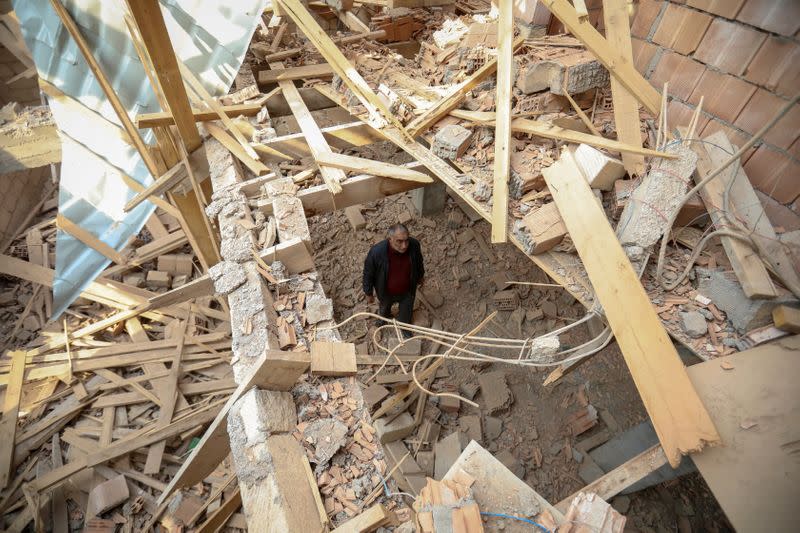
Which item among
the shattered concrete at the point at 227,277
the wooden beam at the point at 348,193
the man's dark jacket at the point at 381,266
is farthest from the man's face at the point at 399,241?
the shattered concrete at the point at 227,277

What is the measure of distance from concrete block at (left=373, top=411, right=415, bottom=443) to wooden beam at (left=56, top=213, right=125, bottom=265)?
3.57 meters

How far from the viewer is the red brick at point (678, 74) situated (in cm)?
316

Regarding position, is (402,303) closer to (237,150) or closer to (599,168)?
(237,150)

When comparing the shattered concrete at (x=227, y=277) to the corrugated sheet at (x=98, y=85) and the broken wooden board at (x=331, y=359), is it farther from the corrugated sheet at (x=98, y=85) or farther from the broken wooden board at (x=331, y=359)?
the corrugated sheet at (x=98, y=85)

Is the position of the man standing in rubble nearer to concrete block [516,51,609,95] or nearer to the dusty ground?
the dusty ground

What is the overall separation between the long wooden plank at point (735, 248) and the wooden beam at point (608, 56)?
56cm

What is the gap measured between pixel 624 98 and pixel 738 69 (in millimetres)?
719

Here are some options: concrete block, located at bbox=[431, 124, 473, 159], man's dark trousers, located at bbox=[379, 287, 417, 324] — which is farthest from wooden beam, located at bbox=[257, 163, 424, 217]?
man's dark trousers, located at bbox=[379, 287, 417, 324]

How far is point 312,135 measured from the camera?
386 centimetres

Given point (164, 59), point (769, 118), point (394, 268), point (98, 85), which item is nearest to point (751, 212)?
point (769, 118)

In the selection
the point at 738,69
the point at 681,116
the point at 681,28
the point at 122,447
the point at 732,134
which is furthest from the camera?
the point at 122,447

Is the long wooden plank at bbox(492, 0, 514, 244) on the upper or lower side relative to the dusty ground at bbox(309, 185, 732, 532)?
upper

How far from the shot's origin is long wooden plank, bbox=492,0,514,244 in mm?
2914

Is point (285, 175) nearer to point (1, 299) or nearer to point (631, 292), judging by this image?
point (631, 292)
